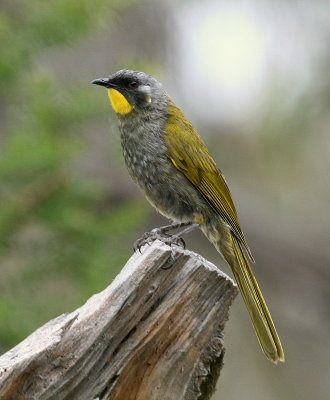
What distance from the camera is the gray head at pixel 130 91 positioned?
5.51m

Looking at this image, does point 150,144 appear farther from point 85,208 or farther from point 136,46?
point 136,46

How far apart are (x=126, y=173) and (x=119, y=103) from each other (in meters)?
2.06

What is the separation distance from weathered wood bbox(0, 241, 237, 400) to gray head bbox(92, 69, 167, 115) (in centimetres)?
159

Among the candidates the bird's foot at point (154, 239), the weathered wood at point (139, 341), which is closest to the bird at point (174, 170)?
the bird's foot at point (154, 239)

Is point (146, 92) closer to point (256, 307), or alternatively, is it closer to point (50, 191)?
point (50, 191)

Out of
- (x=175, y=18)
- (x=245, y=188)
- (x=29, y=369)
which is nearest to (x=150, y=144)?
(x=29, y=369)

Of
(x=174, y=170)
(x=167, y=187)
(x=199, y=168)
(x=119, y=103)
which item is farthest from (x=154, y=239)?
(x=119, y=103)

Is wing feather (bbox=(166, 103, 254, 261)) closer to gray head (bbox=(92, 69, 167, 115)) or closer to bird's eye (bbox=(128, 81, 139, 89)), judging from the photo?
gray head (bbox=(92, 69, 167, 115))

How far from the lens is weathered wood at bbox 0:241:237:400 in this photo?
3.76 metres

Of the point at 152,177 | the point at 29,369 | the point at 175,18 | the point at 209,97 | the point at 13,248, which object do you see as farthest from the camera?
the point at 175,18

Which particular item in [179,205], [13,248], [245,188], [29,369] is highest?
[245,188]

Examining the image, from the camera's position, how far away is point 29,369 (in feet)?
12.1

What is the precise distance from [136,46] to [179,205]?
484 cm

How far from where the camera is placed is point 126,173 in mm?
7543
